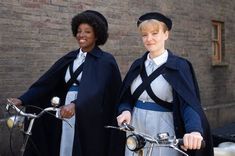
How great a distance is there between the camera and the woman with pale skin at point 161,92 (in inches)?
131

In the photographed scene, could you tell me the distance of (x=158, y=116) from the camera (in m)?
3.40

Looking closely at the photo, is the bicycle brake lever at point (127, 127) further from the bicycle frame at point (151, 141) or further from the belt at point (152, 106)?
the belt at point (152, 106)

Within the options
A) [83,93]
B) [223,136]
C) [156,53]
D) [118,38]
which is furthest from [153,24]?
[118,38]

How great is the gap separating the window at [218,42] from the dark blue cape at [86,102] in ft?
26.6

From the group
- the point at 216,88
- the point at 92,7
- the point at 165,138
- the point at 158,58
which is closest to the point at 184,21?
the point at 216,88

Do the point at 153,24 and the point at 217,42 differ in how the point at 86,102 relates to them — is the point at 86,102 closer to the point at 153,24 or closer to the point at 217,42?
the point at 153,24

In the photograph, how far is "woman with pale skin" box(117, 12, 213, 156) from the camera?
3318 millimetres

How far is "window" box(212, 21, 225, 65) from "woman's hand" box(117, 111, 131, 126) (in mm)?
8913

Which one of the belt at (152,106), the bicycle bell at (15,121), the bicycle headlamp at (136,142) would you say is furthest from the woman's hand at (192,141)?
the bicycle bell at (15,121)

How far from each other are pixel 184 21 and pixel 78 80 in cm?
677

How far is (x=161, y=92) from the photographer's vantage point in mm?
3367

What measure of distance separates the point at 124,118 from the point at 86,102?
854 millimetres

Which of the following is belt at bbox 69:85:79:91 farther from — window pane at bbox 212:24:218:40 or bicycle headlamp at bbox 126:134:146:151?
window pane at bbox 212:24:218:40

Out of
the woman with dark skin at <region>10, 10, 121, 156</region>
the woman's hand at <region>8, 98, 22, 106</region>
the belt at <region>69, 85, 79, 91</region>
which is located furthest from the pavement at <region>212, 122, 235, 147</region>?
the woman's hand at <region>8, 98, 22, 106</region>
